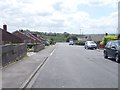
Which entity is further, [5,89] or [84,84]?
[84,84]

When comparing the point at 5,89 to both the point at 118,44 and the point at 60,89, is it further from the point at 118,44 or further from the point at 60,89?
the point at 118,44

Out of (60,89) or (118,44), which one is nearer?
(60,89)

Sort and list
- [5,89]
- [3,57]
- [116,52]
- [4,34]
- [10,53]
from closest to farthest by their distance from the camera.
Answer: [5,89] → [3,57] → [10,53] → [116,52] → [4,34]

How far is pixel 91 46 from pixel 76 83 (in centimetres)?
4656

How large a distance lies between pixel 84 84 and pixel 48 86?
1.34 metres

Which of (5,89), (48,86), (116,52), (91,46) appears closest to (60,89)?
(48,86)

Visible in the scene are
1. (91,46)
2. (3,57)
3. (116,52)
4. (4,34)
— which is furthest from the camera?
(91,46)

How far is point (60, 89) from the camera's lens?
10.6 meters

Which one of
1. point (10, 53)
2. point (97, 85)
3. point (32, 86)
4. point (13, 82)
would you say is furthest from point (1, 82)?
point (10, 53)

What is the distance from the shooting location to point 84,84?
1168cm

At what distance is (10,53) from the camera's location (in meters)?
21.5

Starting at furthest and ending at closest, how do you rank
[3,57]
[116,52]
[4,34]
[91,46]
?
1. [91,46]
2. [4,34]
3. [116,52]
4. [3,57]

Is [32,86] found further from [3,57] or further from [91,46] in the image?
[91,46]

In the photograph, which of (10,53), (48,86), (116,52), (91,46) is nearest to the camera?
(48,86)
